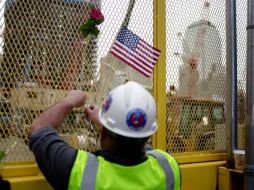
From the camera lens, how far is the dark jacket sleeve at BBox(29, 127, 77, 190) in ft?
5.70

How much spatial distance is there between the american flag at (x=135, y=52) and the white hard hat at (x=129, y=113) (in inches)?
29.3

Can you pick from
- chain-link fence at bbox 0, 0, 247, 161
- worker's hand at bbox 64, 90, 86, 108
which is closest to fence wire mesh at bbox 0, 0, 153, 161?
chain-link fence at bbox 0, 0, 247, 161

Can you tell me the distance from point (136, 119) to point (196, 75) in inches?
59.5

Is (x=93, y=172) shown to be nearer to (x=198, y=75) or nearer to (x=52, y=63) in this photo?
(x=52, y=63)

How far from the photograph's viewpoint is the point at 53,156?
177 cm

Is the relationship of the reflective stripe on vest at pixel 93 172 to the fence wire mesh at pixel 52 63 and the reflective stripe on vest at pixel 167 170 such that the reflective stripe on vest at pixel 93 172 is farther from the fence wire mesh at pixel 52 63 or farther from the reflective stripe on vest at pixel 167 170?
the fence wire mesh at pixel 52 63

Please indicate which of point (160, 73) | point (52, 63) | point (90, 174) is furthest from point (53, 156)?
point (160, 73)

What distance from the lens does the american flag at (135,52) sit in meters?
2.62

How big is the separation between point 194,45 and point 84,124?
4.12 feet

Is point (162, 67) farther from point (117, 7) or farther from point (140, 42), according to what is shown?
point (117, 7)

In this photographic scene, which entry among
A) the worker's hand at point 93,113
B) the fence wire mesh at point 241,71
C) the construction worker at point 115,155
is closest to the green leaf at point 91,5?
the worker's hand at point 93,113

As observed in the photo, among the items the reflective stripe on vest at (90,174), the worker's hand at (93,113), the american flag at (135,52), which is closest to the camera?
the reflective stripe on vest at (90,174)

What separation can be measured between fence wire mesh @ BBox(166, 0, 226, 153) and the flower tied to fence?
699 millimetres

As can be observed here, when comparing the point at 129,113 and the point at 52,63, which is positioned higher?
the point at 52,63
